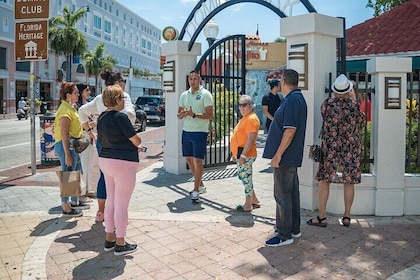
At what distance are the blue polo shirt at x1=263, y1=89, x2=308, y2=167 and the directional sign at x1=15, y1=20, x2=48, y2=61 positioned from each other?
215 inches

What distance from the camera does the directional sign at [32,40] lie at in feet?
25.5

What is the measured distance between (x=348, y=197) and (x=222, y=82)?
514 cm

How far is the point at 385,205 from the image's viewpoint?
522 centimetres

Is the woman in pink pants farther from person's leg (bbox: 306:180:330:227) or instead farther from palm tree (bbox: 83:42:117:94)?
palm tree (bbox: 83:42:117:94)

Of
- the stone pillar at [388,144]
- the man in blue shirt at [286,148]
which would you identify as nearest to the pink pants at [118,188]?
the man in blue shirt at [286,148]

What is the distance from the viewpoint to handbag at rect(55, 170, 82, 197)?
511 centimetres

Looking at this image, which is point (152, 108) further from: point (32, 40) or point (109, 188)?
point (109, 188)

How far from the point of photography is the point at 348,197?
15.8 ft

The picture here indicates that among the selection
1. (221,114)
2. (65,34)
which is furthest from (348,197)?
(65,34)

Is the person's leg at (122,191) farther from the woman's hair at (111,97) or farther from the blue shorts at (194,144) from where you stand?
the blue shorts at (194,144)

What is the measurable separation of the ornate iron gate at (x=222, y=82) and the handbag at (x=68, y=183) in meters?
3.65

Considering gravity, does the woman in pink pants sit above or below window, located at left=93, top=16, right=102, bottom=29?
below

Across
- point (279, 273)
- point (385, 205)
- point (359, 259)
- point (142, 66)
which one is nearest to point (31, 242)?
point (279, 273)

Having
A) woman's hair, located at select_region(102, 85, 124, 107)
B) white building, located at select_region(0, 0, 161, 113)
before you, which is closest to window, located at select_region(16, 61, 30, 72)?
white building, located at select_region(0, 0, 161, 113)
